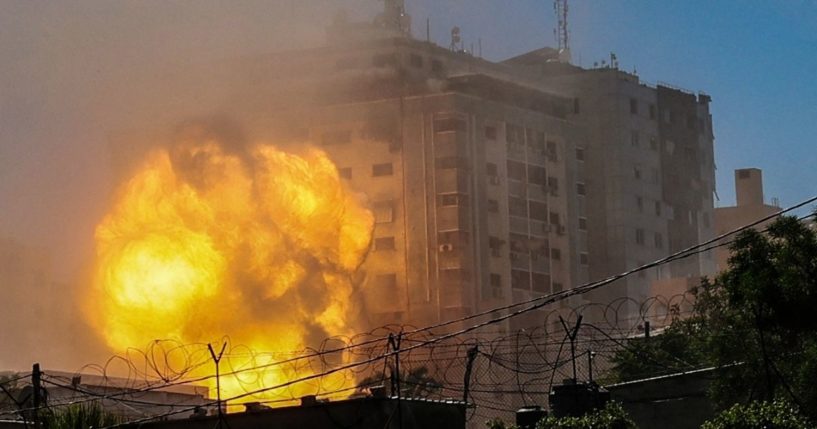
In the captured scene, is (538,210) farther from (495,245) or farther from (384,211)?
(384,211)

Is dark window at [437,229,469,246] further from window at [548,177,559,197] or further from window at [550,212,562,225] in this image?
window at [548,177,559,197]

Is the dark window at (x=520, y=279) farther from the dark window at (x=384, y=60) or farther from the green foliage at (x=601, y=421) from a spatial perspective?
the green foliage at (x=601, y=421)

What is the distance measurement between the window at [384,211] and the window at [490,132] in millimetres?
11665

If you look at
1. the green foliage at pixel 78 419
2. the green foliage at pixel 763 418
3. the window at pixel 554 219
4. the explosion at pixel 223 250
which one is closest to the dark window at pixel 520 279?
the window at pixel 554 219

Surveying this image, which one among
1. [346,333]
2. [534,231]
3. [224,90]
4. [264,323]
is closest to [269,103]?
[224,90]

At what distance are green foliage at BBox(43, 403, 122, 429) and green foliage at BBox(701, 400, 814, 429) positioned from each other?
77.5 feet

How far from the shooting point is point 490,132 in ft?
544

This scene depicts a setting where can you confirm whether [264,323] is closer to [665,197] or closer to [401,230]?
[401,230]

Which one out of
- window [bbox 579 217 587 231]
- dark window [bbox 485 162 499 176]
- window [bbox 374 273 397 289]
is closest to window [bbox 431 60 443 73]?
dark window [bbox 485 162 499 176]

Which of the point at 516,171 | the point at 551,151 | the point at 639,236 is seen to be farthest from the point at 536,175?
Answer: the point at 639,236

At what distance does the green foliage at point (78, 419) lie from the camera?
60.4m

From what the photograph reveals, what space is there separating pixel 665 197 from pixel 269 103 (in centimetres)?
4826

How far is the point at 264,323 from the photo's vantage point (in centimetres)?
11119

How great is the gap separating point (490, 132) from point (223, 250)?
58704mm
